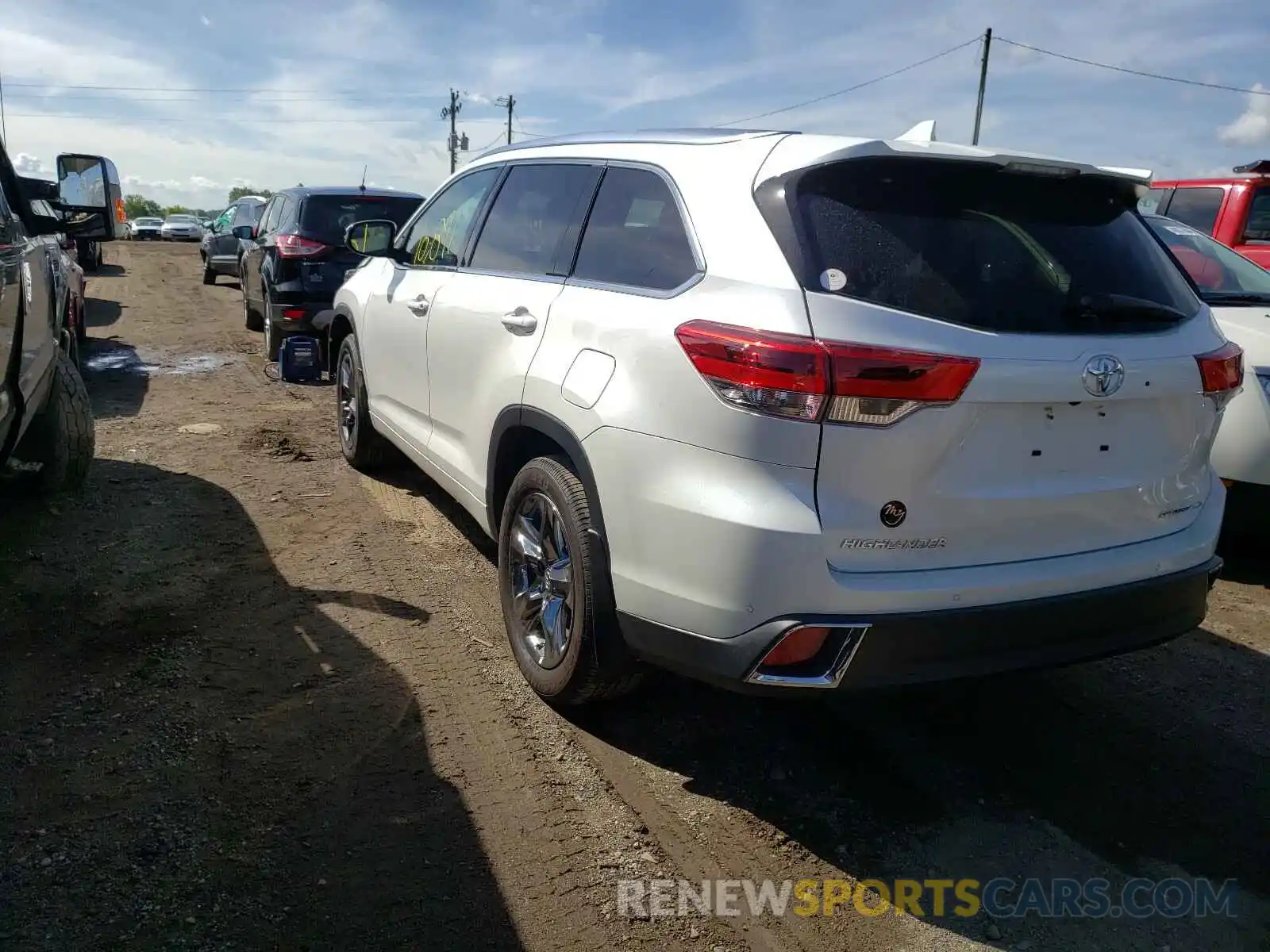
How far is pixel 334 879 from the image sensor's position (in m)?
2.48

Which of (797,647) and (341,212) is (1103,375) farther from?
(341,212)

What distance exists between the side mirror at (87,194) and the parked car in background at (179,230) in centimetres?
3919

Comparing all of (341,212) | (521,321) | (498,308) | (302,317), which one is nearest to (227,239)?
(341,212)

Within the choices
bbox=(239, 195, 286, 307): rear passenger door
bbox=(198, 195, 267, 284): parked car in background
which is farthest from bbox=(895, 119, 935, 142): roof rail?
bbox=(198, 195, 267, 284): parked car in background

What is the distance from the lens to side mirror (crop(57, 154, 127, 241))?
468 cm


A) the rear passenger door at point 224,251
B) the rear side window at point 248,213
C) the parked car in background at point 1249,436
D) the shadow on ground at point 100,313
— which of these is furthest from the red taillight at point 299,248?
the rear side window at point 248,213

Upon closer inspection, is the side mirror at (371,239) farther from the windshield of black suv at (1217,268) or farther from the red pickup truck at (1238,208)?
the red pickup truck at (1238,208)

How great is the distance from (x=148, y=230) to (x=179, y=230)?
4.41ft

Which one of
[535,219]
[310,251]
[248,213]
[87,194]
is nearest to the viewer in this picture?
[535,219]

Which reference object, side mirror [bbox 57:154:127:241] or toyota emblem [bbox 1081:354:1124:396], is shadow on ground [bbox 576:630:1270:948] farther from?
side mirror [bbox 57:154:127:241]

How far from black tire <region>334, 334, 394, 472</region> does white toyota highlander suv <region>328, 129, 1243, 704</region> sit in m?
2.73

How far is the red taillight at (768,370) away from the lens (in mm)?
2318

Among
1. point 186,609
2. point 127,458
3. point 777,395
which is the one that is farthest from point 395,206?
point 777,395

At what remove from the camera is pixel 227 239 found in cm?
1759
